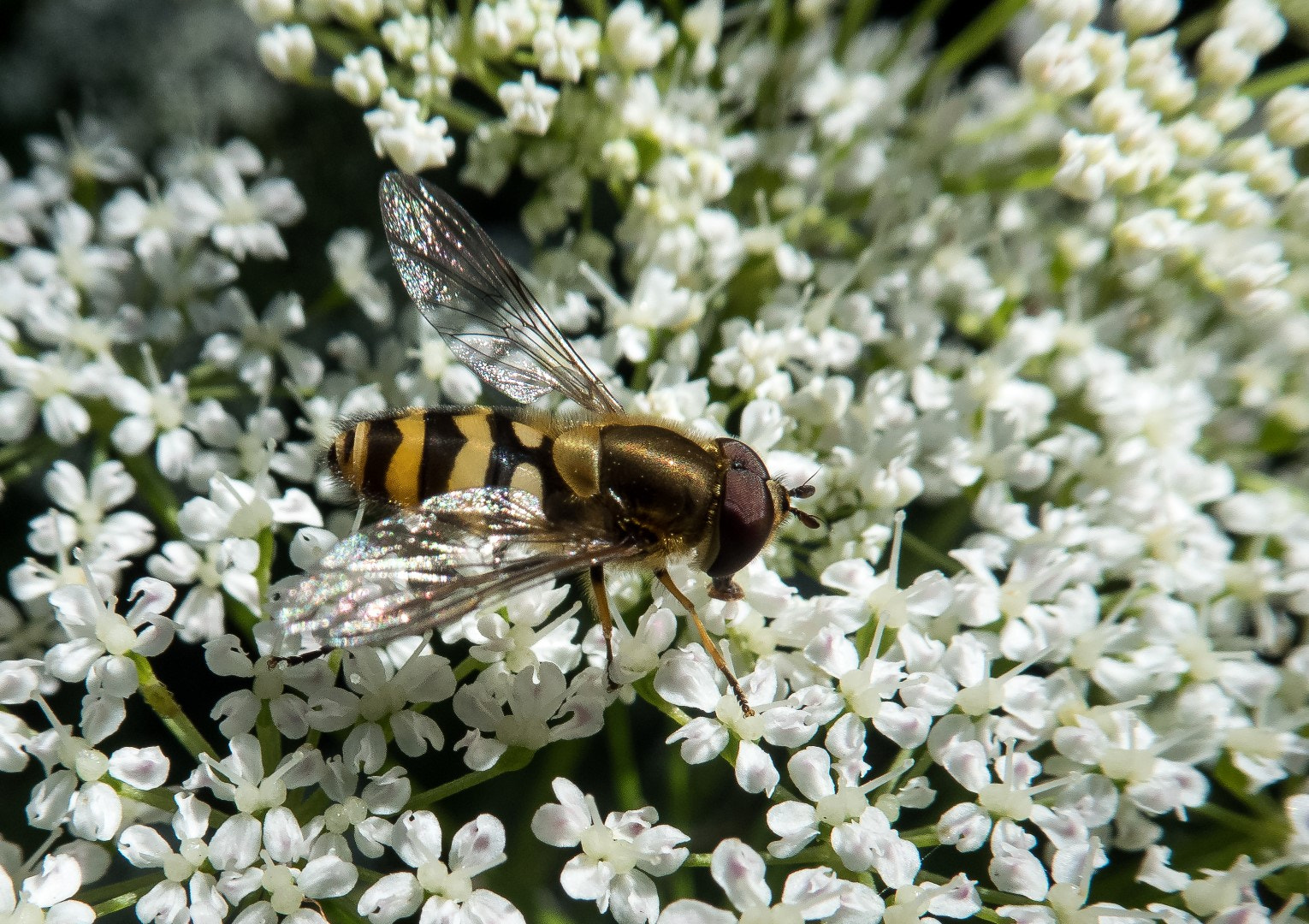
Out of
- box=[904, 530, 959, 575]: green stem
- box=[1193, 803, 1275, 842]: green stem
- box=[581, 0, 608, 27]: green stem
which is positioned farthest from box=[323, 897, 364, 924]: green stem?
box=[581, 0, 608, 27]: green stem

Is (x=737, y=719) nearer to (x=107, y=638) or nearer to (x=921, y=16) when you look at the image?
(x=107, y=638)

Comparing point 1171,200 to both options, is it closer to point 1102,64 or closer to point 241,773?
point 1102,64

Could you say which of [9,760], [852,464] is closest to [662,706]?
[852,464]

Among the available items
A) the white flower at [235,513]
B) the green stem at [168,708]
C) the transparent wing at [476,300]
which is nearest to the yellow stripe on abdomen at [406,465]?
the white flower at [235,513]

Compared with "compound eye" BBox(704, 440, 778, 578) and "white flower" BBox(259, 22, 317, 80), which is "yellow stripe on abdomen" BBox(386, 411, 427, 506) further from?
"white flower" BBox(259, 22, 317, 80)

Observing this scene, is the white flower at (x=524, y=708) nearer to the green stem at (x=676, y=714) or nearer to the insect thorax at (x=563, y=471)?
the green stem at (x=676, y=714)

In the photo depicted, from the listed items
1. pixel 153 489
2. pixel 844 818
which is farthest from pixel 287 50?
pixel 844 818
